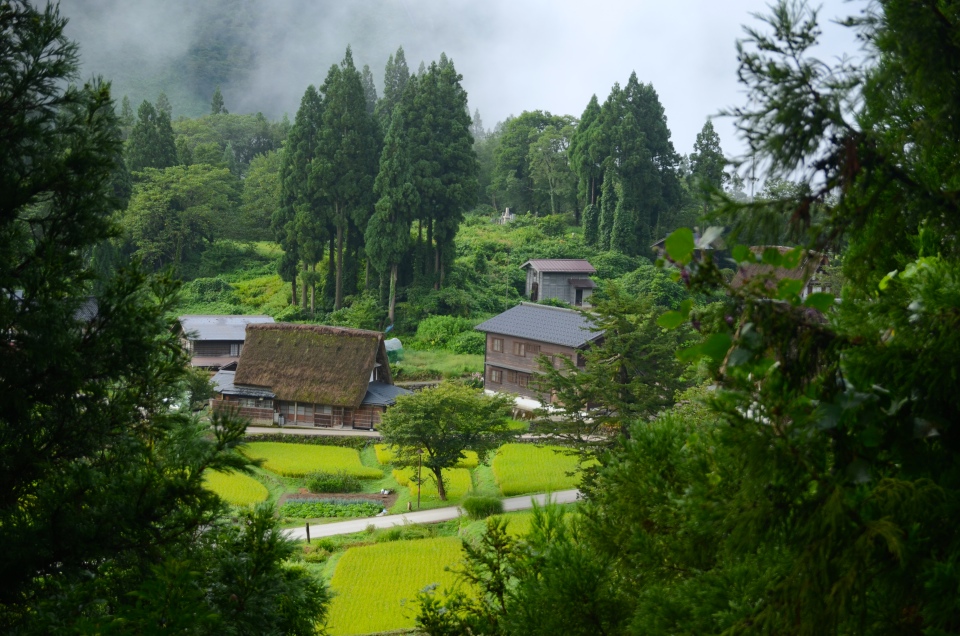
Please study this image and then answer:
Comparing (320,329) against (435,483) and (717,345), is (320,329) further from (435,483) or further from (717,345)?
(717,345)

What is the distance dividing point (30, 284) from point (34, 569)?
1621mm

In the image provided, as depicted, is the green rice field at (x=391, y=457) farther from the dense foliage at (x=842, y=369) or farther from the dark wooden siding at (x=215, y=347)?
the dense foliage at (x=842, y=369)

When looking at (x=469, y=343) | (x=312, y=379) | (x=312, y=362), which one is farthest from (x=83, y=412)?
(x=469, y=343)

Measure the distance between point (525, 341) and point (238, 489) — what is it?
36.0ft

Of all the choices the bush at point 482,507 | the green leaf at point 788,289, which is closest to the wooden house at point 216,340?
the bush at point 482,507

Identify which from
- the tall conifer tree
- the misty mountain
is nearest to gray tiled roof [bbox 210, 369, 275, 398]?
the tall conifer tree

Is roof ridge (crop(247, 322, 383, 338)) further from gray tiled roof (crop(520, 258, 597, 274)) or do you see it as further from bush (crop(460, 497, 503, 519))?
gray tiled roof (crop(520, 258, 597, 274))

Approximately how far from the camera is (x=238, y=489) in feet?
67.2

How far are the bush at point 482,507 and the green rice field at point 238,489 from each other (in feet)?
16.4

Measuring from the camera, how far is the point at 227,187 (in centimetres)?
3906

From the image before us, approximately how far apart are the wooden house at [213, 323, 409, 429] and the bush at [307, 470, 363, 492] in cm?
462

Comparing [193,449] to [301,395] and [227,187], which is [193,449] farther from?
[227,187]

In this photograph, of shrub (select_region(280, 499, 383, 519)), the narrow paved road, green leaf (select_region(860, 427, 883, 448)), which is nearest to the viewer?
green leaf (select_region(860, 427, 883, 448))

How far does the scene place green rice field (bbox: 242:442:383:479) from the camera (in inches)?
847
